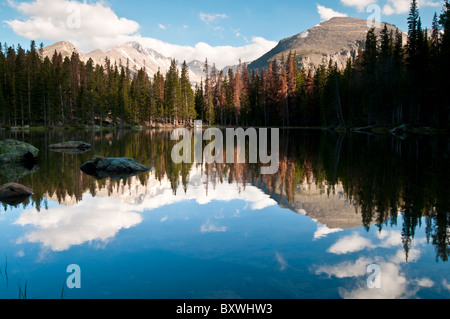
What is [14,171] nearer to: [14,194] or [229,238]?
[14,194]

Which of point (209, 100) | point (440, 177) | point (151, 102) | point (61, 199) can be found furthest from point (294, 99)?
point (61, 199)

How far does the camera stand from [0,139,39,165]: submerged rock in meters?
17.0

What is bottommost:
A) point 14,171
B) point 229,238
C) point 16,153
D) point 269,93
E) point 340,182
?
point 229,238

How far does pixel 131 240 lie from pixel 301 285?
349cm

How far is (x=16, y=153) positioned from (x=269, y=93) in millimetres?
73110

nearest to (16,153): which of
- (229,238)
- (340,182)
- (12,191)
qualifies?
(12,191)

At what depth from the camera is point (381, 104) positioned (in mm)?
51469

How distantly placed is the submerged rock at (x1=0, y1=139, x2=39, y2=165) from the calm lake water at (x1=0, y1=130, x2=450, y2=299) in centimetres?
529

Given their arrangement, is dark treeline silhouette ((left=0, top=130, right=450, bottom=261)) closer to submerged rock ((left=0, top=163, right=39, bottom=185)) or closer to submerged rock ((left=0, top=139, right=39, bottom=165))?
submerged rock ((left=0, top=163, right=39, bottom=185))

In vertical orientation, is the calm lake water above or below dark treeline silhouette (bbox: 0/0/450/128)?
below

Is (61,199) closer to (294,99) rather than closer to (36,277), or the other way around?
(36,277)

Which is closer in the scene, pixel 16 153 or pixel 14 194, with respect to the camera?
pixel 14 194

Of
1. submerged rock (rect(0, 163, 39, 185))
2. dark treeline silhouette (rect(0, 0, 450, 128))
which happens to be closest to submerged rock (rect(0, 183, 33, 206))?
submerged rock (rect(0, 163, 39, 185))

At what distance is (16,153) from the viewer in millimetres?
17141
